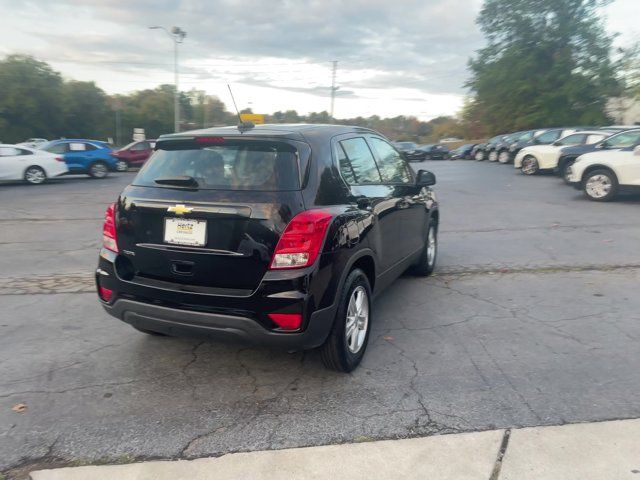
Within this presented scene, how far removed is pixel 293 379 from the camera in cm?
386

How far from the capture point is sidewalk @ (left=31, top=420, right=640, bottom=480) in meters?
2.79

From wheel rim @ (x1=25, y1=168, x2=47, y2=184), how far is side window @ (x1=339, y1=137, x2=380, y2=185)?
17.0 meters

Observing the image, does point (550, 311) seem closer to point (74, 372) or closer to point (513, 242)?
point (513, 242)

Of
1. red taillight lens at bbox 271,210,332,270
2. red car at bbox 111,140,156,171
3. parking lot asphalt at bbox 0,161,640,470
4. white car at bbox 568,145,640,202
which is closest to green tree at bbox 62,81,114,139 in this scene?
red car at bbox 111,140,156,171

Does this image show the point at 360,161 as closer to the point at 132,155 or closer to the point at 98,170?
the point at 98,170

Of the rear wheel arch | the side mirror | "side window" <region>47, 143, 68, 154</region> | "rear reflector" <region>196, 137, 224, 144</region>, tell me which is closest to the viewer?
"rear reflector" <region>196, 137, 224, 144</region>

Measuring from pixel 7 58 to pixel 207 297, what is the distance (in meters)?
56.4

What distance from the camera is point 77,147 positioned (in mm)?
21109

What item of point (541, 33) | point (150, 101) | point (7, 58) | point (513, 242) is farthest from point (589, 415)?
point (150, 101)

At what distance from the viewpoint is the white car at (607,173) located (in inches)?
471

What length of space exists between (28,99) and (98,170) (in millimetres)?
34446

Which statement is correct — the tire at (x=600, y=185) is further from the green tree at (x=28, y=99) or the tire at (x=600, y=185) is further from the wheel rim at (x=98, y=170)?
the green tree at (x=28, y=99)

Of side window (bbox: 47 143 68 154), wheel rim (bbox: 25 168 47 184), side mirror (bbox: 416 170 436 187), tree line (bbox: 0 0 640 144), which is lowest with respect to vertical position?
wheel rim (bbox: 25 168 47 184)

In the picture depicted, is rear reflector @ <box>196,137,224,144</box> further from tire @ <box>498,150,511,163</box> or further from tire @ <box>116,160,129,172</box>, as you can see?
tire @ <box>498,150,511,163</box>
